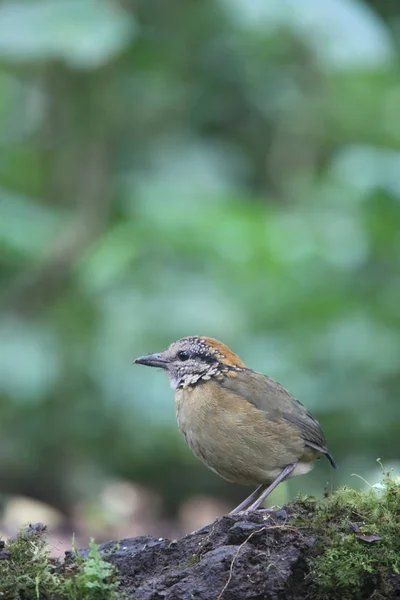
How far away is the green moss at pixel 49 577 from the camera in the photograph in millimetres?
2945

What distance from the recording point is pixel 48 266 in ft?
28.7

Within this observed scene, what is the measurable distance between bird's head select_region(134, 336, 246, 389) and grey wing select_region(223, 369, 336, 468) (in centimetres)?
13

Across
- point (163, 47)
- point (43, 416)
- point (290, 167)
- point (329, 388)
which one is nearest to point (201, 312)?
point (329, 388)

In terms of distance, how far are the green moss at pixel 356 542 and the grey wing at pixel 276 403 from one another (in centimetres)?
86

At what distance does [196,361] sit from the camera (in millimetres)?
4699

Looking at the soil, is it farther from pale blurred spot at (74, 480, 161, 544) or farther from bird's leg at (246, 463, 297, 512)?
pale blurred spot at (74, 480, 161, 544)

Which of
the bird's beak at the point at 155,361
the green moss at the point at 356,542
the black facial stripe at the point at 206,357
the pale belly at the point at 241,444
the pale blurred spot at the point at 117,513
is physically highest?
the pale blurred spot at the point at 117,513

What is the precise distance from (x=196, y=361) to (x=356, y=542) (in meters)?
1.69

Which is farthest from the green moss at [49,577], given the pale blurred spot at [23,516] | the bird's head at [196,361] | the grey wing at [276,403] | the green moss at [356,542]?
the pale blurred spot at [23,516]

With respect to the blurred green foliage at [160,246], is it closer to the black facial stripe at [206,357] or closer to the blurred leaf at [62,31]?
the blurred leaf at [62,31]

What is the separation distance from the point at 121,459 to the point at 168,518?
1187mm

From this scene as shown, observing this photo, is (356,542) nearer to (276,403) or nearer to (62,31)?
(276,403)

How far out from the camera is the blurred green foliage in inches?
314

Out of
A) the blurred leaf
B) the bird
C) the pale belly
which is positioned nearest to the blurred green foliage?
the blurred leaf
